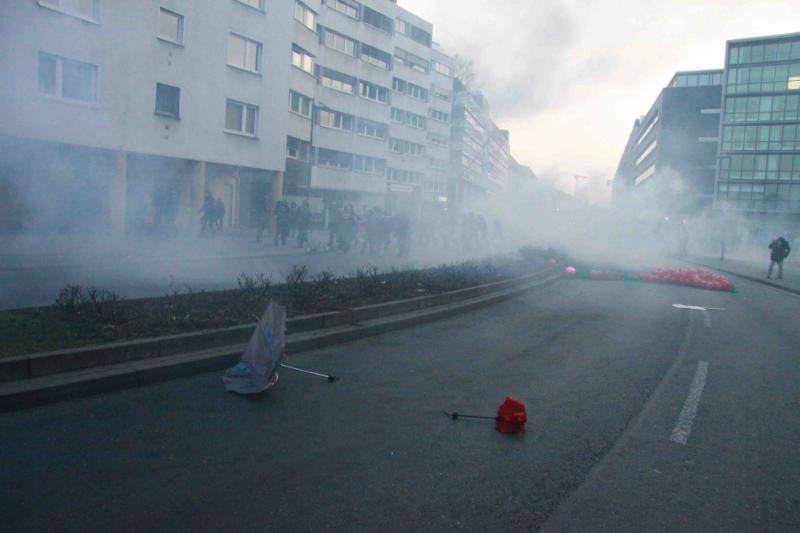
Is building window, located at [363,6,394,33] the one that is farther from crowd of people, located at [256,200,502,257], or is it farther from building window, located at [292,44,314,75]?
crowd of people, located at [256,200,502,257]

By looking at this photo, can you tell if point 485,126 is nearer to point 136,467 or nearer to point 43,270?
point 43,270

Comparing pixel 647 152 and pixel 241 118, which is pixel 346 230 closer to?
pixel 241 118

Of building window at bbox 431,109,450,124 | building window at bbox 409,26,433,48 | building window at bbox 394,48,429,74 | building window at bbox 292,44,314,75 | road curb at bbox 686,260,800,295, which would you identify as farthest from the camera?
building window at bbox 431,109,450,124

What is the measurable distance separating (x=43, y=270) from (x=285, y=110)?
14.5m

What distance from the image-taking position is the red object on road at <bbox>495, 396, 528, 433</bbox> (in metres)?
4.20

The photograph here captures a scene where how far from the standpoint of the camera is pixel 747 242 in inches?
1858

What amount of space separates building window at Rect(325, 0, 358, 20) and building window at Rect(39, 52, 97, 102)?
28524 millimetres

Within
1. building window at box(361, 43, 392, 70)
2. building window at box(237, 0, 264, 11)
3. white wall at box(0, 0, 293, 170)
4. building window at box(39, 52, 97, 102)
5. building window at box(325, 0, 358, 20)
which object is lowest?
building window at box(39, 52, 97, 102)

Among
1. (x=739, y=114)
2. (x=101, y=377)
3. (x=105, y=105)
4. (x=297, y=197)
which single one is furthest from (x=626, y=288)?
(x=739, y=114)

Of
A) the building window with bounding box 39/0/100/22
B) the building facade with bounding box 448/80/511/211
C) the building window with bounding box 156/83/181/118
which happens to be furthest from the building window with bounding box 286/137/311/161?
the building window with bounding box 39/0/100/22

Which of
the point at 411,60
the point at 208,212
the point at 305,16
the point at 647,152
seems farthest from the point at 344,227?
the point at 647,152

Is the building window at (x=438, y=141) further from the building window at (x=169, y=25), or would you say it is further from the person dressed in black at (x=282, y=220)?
the building window at (x=169, y=25)

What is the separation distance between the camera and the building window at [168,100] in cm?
1370

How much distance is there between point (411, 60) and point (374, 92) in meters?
7.74
